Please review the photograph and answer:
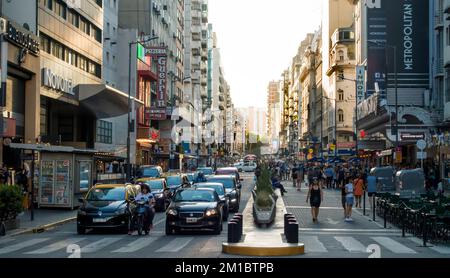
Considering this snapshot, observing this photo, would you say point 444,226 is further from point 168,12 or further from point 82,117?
point 168,12

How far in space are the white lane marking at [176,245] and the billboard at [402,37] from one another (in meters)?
46.5

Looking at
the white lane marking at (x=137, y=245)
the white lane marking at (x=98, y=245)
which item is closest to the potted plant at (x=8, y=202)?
the white lane marking at (x=98, y=245)

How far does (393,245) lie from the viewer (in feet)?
64.8

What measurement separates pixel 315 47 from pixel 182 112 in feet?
173

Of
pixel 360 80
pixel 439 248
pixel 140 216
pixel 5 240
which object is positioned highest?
pixel 360 80

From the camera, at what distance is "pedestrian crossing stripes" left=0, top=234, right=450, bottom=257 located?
59.2 ft

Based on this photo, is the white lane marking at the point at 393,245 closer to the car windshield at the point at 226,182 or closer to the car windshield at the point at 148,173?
the car windshield at the point at 226,182

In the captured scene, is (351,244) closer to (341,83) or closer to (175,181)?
(175,181)

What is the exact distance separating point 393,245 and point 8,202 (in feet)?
37.2

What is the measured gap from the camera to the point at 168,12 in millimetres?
94875

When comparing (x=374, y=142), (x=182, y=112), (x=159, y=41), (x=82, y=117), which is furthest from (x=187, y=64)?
(x=82, y=117)

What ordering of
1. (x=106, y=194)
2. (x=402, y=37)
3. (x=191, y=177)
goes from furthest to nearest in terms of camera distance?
(x=402, y=37) → (x=191, y=177) → (x=106, y=194)

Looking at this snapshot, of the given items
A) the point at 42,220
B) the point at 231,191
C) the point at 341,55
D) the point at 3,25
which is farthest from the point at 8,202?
the point at 341,55
